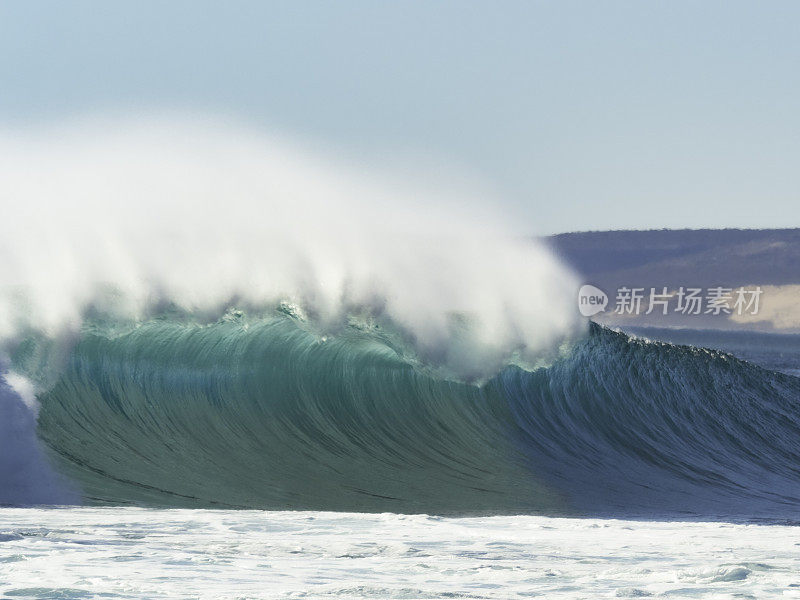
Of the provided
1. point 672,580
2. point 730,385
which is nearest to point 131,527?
point 672,580

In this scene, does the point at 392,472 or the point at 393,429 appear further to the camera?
the point at 393,429

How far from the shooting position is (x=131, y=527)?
721cm

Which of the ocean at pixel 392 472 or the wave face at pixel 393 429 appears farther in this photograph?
the wave face at pixel 393 429

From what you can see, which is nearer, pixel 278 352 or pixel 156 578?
pixel 156 578

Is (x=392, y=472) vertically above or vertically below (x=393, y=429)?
below

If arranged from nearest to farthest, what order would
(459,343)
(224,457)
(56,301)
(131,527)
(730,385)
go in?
1. (131,527)
2. (224,457)
3. (56,301)
4. (459,343)
5. (730,385)

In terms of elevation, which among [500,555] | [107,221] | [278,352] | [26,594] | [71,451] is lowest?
[26,594]

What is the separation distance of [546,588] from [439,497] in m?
3.38

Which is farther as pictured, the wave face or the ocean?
the wave face

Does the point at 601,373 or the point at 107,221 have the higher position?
the point at 107,221

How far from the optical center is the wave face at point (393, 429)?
9125mm

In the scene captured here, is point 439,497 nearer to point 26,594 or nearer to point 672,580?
point 672,580

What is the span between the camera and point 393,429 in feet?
36.2

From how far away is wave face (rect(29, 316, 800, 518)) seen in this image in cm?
912
